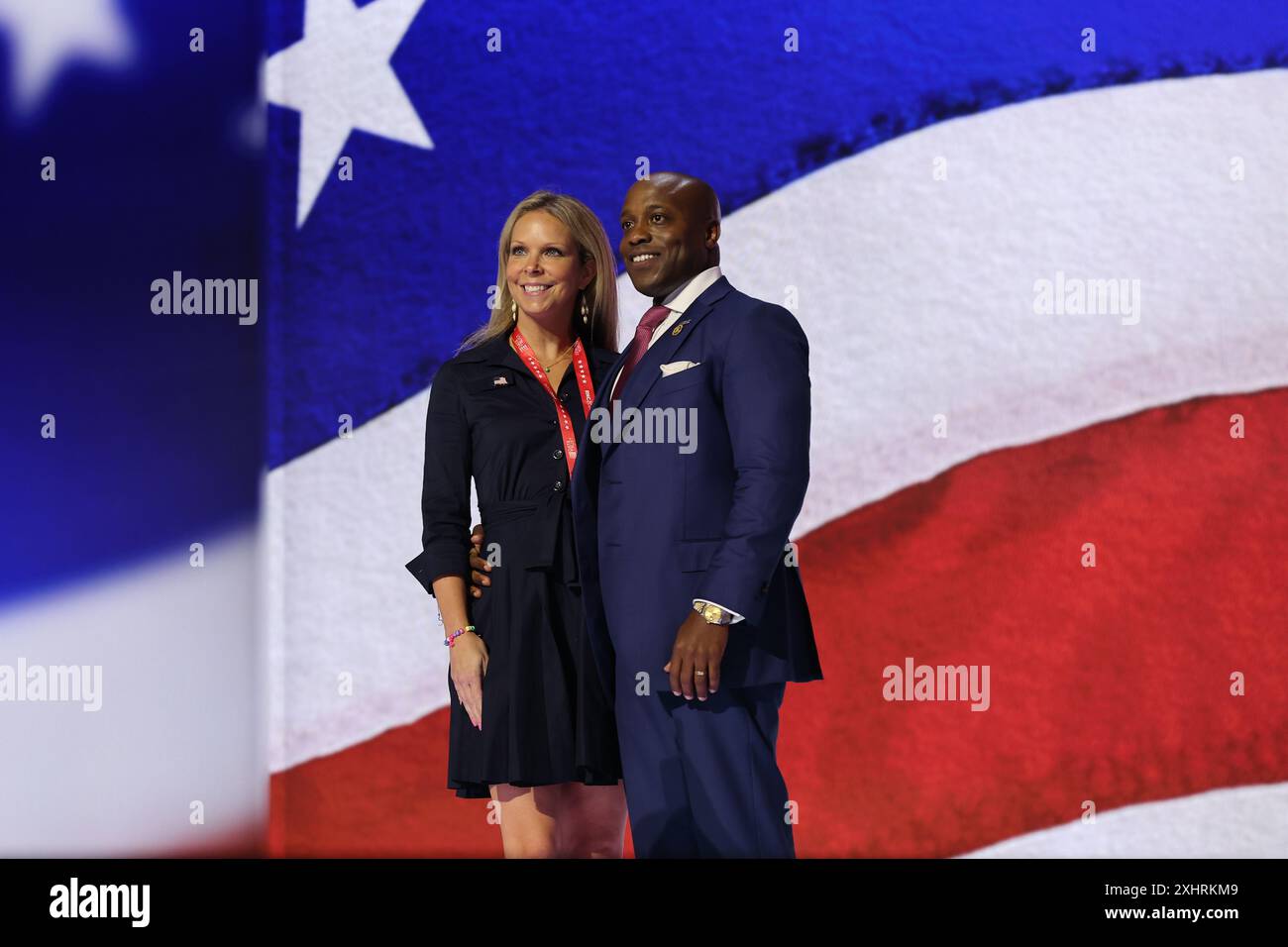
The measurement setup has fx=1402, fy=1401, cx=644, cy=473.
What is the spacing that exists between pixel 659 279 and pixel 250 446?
1579 millimetres

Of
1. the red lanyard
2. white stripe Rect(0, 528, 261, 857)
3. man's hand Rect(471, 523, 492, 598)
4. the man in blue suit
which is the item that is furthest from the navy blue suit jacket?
white stripe Rect(0, 528, 261, 857)

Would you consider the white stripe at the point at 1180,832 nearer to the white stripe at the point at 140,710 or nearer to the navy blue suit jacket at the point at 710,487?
the navy blue suit jacket at the point at 710,487

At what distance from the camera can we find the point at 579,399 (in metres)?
2.68

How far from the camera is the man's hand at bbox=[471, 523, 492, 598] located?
2.66m

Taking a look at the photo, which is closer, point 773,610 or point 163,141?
point 773,610

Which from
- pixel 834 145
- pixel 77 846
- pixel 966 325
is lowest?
pixel 77 846

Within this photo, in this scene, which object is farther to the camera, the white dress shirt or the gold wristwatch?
the white dress shirt

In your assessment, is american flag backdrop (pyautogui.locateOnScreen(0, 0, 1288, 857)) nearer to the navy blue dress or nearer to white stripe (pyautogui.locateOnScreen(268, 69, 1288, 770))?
white stripe (pyautogui.locateOnScreen(268, 69, 1288, 770))

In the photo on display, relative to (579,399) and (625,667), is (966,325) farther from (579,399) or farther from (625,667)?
(625,667)

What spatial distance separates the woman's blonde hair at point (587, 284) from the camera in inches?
107

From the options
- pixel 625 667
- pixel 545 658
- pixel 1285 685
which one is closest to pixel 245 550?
pixel 545 658

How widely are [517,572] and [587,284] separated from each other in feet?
1.93

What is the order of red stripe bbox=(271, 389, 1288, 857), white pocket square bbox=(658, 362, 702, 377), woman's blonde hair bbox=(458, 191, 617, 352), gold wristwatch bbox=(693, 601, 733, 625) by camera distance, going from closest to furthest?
gold wristwatch bbox=(693, 601, 733, 625), white pocket square bbox=(658, 362, 702, 377), woman's blonde hair bbox=(458, 191, 617, 352), red stripe bbox=(271, 389, 1288, 857)

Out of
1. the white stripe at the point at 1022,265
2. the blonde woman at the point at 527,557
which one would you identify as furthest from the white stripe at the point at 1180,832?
the blonde woman at the point at 527,557
